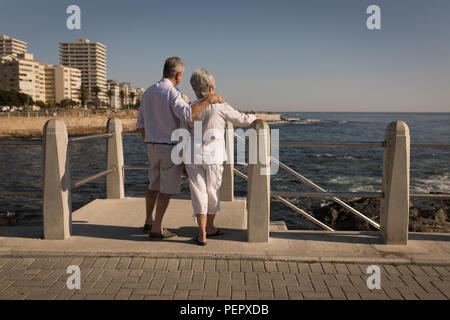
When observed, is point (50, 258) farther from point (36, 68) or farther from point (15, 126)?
point (36, 68)

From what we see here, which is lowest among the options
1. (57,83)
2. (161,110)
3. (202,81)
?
(161,110)

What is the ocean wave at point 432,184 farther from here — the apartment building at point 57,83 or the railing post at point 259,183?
the apartment building at point 57,83

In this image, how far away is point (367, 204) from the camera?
52.3 feet

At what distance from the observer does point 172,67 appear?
15.2 feet

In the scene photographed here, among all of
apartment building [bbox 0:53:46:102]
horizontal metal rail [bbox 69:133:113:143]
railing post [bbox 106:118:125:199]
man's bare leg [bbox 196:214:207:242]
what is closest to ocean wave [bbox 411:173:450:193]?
railing post [bbox 106:118:125:199]

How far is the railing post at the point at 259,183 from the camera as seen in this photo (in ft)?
14.9

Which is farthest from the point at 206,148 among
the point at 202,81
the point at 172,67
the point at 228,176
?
the point at 228,176

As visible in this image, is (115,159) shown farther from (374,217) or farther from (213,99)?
(374,217)

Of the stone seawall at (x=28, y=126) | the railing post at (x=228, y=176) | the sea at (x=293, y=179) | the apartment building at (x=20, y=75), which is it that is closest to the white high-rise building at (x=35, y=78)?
the apartment building at (x=20, y=75)

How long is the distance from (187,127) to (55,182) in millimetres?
1723

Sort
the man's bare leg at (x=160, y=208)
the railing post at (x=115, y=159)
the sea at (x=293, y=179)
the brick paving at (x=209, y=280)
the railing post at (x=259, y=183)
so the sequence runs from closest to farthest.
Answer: the brick paving at (x=209, y=280), the railing post at (x=259, y=183), the man's bare leg at (x=160, y=208), the railing post at (x=115, y=159), the sea at (x=293, y=179)

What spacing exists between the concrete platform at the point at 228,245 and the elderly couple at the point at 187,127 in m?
0.29
